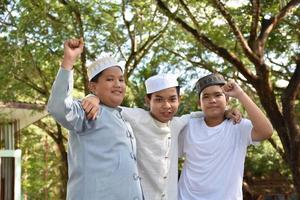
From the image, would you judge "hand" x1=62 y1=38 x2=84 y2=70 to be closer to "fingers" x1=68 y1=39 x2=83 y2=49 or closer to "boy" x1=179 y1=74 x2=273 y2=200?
"fingers" x1=68 y1=39 x2=83 y2=49

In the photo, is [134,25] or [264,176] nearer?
[134,25]

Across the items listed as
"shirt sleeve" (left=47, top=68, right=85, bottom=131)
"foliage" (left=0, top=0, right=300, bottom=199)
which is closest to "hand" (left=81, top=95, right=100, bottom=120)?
"shirt sleeve" (left=47, top=68, right=85, bottom=131)

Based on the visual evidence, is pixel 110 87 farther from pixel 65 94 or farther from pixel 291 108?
pixel 291 108

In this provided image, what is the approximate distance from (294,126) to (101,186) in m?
6.91

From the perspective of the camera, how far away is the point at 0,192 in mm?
10570

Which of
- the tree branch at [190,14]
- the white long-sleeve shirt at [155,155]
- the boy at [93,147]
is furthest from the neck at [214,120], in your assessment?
the tree branch at [190,14]

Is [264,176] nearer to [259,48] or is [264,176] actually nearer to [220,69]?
[220,69]

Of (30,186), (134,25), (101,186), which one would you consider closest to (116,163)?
(101,186)

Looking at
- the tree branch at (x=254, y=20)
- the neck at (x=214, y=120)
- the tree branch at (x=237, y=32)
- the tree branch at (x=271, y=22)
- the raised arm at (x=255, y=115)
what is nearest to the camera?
the raised arm at (x=255, y=115)

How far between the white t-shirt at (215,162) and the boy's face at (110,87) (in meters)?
0.66

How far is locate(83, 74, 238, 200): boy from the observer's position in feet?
10.1

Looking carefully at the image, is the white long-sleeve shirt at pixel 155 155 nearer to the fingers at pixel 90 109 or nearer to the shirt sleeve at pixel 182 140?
the shirt sleeve at pixel 182 140

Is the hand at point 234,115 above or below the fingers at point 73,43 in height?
below

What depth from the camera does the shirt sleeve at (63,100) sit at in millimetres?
2438
